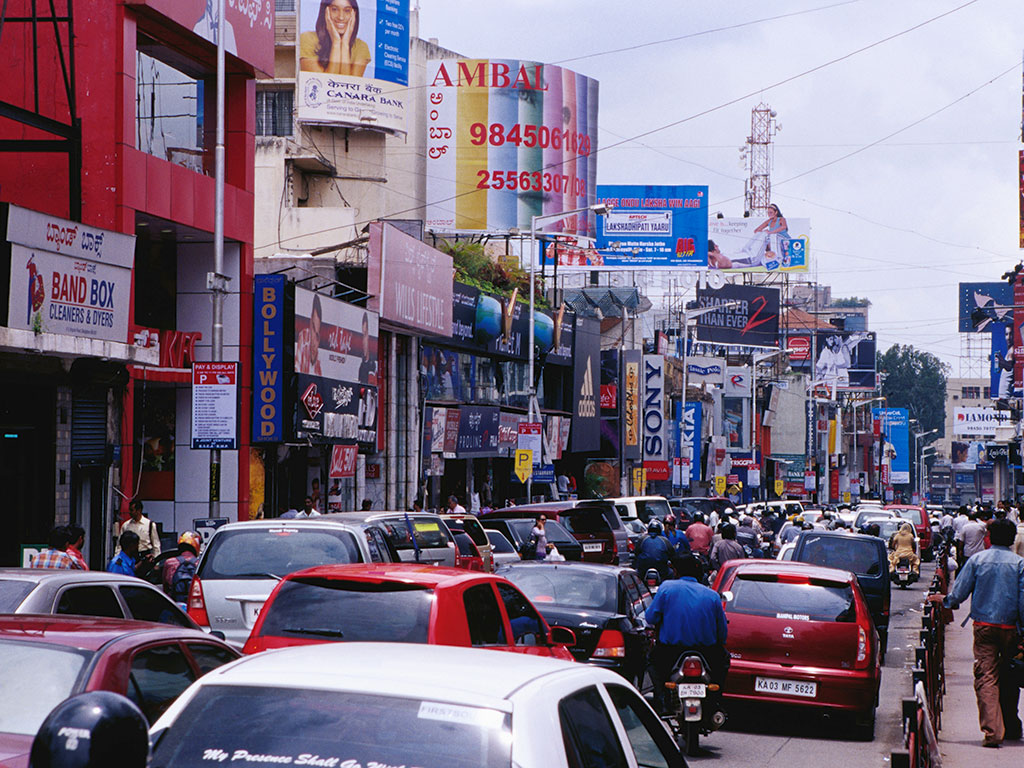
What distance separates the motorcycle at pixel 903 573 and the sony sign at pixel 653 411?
31.7 meters

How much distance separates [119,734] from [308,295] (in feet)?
92.6

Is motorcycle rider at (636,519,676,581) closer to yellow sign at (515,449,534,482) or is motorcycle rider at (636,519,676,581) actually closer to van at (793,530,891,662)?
van at (793,530,891,662)

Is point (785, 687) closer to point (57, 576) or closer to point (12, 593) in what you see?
point (57, 576)

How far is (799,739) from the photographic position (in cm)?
1405

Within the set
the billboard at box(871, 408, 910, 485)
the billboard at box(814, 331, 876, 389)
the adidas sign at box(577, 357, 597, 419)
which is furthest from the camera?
the billboard at box(871, 408, 910, 485)

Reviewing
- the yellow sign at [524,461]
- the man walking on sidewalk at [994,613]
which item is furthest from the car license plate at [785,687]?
the yellow sign at [524,461]

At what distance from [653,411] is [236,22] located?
40712 mm

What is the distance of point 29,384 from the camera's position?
74.0ft

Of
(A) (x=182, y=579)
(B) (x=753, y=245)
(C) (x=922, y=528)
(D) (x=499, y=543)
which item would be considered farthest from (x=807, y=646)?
(B) (x=753, y=245)

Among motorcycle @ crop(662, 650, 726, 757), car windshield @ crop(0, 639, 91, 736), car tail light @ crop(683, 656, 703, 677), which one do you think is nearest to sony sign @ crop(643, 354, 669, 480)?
motorcycle @ crop(662, 650, 726, 757)

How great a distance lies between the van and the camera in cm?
2109

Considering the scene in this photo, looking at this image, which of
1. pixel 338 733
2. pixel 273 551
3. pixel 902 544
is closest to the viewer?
pixel 338 733

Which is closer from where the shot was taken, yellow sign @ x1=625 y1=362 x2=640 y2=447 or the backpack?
the backpack

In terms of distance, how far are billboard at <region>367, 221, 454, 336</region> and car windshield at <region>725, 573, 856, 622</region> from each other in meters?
22.2
